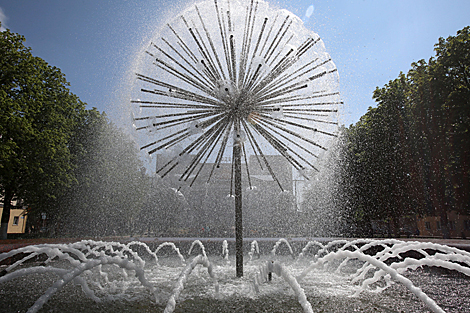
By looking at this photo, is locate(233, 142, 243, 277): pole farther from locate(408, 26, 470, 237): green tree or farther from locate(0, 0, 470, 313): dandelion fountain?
locate(408, 26, 470, 237): green tree

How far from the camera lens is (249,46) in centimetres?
490

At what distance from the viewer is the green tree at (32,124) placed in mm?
13164

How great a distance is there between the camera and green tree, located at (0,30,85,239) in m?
13.2

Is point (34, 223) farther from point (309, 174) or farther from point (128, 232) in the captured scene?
point (309, 174)

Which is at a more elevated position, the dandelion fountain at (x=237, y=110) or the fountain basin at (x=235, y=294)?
the dandelion fountain at (x=237, y=110)

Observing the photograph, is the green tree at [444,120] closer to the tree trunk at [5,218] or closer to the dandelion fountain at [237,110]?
the dandelion fountain at [237,110]

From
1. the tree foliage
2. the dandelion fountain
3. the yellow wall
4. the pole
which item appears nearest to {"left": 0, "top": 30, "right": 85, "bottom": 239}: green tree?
the dandelion fountain

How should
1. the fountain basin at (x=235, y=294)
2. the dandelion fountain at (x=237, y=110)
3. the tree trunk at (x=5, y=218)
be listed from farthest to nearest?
the tree trunk at (x=5, y=218)
the dandelion fountain at (x=237, y=110)
the fountain basin at (x=235, y=294)

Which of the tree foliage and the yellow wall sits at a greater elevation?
the tree foliage

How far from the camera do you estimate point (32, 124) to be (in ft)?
49.2

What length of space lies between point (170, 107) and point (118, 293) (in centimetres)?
325

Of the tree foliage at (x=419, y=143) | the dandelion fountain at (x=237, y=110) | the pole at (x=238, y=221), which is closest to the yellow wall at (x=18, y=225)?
the dandelion fountain at (x=237, y=110)

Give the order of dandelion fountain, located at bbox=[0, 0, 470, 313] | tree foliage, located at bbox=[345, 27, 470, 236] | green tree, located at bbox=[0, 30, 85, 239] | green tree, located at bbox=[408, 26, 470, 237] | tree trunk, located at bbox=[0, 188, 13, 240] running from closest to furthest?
dandelion fountain, located at bbox=[0, 0, 470, 313] → green tree, located at bbox=[0, 30, 85, 239] → green tree, located at bbox=[408, 26, 470, 237] → tree foliage, located at bbox=[345, 27, 470, 236] → tree trunk, located at bbox=[0, 188, 13, 240]

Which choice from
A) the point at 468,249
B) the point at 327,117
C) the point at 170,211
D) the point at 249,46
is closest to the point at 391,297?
the point at 327,117
